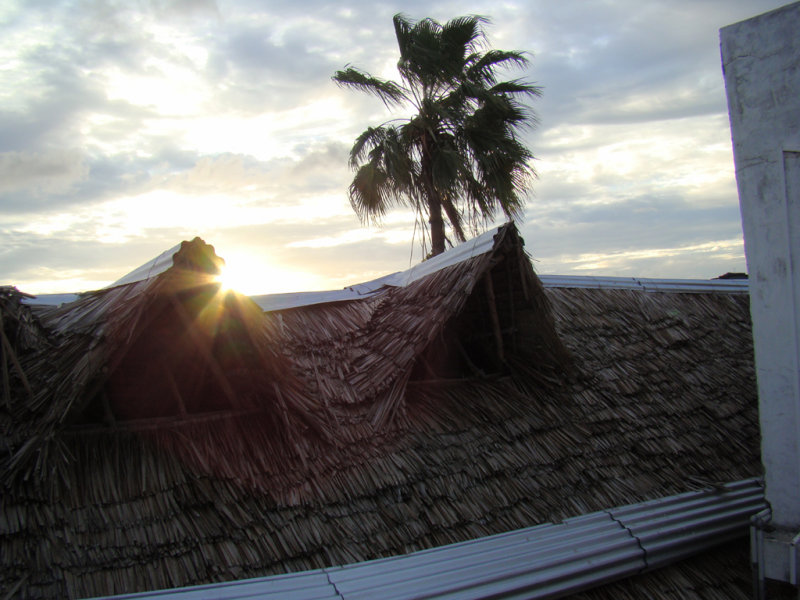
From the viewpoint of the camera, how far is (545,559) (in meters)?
3.75

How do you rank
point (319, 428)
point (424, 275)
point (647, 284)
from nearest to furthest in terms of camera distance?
point (319, 428), point (424, 275), point (647, 284)

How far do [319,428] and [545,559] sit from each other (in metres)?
1.57

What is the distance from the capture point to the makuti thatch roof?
10.8 feet

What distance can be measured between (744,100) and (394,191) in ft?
22.3

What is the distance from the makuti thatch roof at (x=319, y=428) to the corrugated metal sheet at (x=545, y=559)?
13 centimetres

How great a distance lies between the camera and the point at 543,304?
526cm

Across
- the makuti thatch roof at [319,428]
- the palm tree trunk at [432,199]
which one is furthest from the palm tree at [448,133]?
the makuti thatch roof at [319,428]

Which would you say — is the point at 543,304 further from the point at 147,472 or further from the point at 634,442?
the point at 147,472

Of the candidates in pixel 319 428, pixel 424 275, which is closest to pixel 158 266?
pixel 319 428

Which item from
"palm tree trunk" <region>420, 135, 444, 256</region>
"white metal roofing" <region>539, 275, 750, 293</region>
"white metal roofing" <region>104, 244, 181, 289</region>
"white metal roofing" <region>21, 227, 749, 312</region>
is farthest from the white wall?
"palm tree trunk" <region>420, 135, 444, 256</region>

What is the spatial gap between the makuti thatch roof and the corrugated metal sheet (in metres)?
0.13

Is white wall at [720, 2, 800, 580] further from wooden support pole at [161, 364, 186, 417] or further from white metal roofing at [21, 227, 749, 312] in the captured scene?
wooden support pole at [161, 364, 186, 417]

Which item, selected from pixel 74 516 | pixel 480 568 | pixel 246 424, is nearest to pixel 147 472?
pixel 74 516

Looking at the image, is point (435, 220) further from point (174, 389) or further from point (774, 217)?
point (174, 389)
